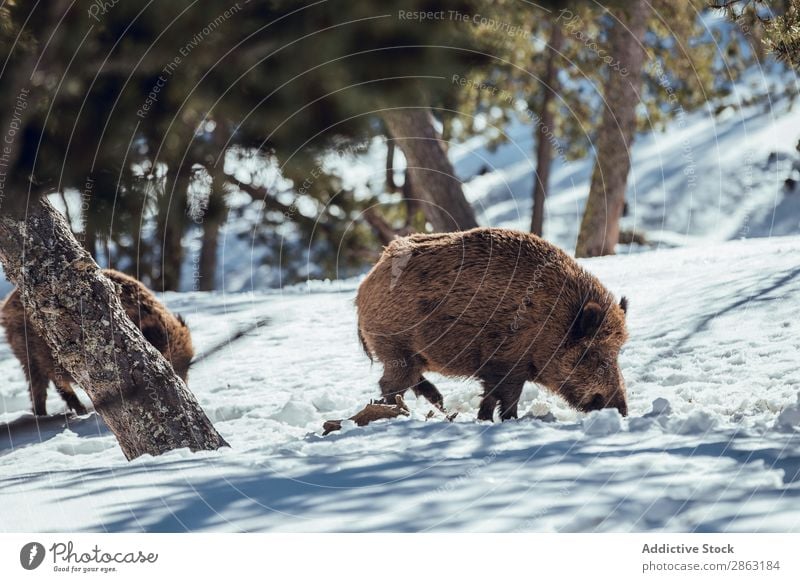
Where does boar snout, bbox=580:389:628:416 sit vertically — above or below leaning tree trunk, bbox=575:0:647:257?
below

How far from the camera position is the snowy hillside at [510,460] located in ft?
15.3

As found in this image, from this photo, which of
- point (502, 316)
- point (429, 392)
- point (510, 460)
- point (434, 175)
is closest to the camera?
point (510, 460)

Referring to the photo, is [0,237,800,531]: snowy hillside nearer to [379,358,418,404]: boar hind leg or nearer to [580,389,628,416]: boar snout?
[580,389,628,416]: boar snout

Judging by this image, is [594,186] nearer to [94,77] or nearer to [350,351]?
[350,351]

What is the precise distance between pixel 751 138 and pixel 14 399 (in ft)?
74.8

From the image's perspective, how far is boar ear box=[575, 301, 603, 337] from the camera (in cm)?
686

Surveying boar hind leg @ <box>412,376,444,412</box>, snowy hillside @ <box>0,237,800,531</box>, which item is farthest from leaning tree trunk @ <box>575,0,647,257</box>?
boar hind leg @ <box>412,376,444,412</box>

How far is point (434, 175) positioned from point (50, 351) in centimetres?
641

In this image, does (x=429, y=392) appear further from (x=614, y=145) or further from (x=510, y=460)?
(x=614, y=145)

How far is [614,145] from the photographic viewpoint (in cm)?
1530

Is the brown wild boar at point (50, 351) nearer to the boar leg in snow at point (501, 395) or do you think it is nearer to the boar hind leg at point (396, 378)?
the boar hind leg at point (396, 378)

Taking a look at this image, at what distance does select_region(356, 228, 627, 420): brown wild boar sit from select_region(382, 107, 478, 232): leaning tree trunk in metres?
5.99

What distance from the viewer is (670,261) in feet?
35.0

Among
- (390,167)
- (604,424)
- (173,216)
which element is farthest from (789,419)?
(390,167)
